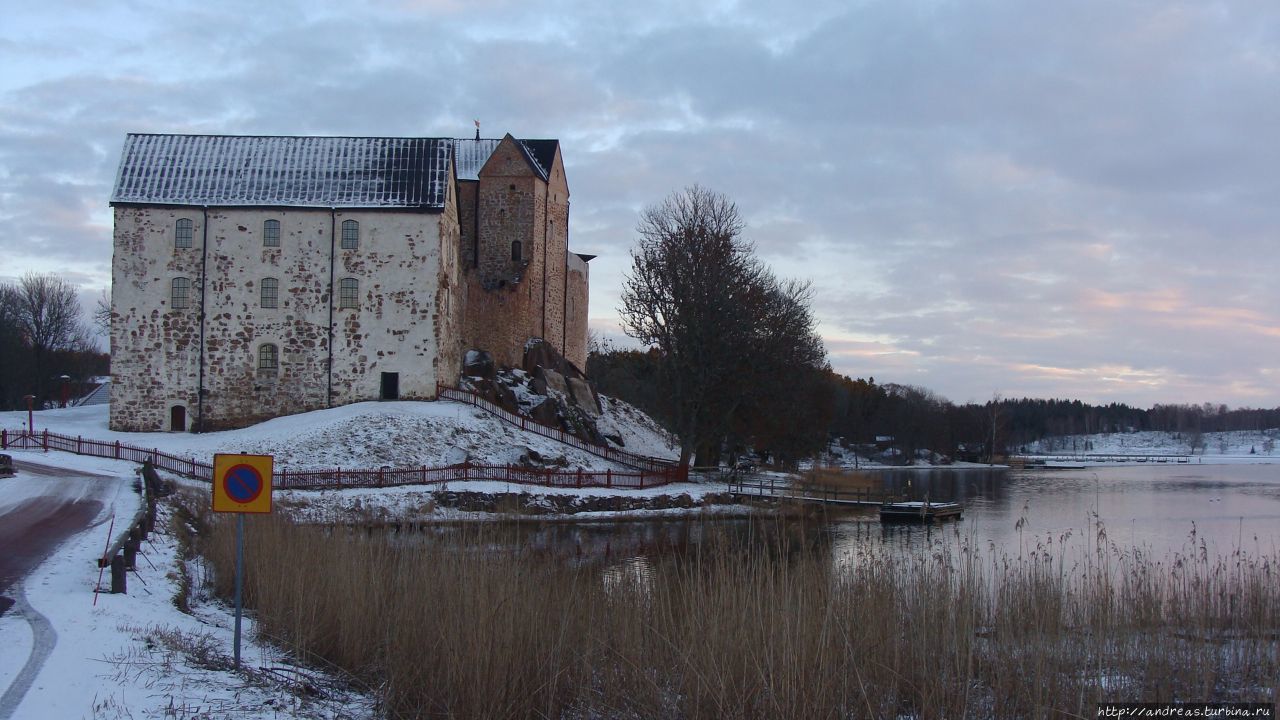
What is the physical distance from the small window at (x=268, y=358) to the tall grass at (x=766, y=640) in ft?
104

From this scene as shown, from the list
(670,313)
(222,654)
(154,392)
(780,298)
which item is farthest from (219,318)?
(222,654)

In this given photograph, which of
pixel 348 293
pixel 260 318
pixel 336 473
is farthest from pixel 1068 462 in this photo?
pixel 336 473

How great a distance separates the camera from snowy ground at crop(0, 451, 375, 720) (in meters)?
7.87

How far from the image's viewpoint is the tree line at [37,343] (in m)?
66.4

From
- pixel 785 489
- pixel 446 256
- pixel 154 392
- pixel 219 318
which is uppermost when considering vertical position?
pixel 446 256

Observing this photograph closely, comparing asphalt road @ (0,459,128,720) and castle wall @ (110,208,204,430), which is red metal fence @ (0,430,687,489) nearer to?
asphalt road @ (0,459,128,720)

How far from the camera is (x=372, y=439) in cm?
3691

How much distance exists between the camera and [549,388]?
47500 mm

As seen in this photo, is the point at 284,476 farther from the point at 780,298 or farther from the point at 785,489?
the point at 780,298

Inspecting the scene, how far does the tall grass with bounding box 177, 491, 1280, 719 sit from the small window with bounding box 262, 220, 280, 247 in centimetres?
3281

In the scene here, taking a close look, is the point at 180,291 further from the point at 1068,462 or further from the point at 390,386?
the point at 1068,462

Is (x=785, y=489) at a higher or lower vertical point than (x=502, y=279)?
lower

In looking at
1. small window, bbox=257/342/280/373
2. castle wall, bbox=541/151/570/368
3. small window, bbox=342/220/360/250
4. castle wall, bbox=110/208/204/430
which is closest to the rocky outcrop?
castle wall, bbox=541/151/570/368

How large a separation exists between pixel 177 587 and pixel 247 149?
35176 millimetres
